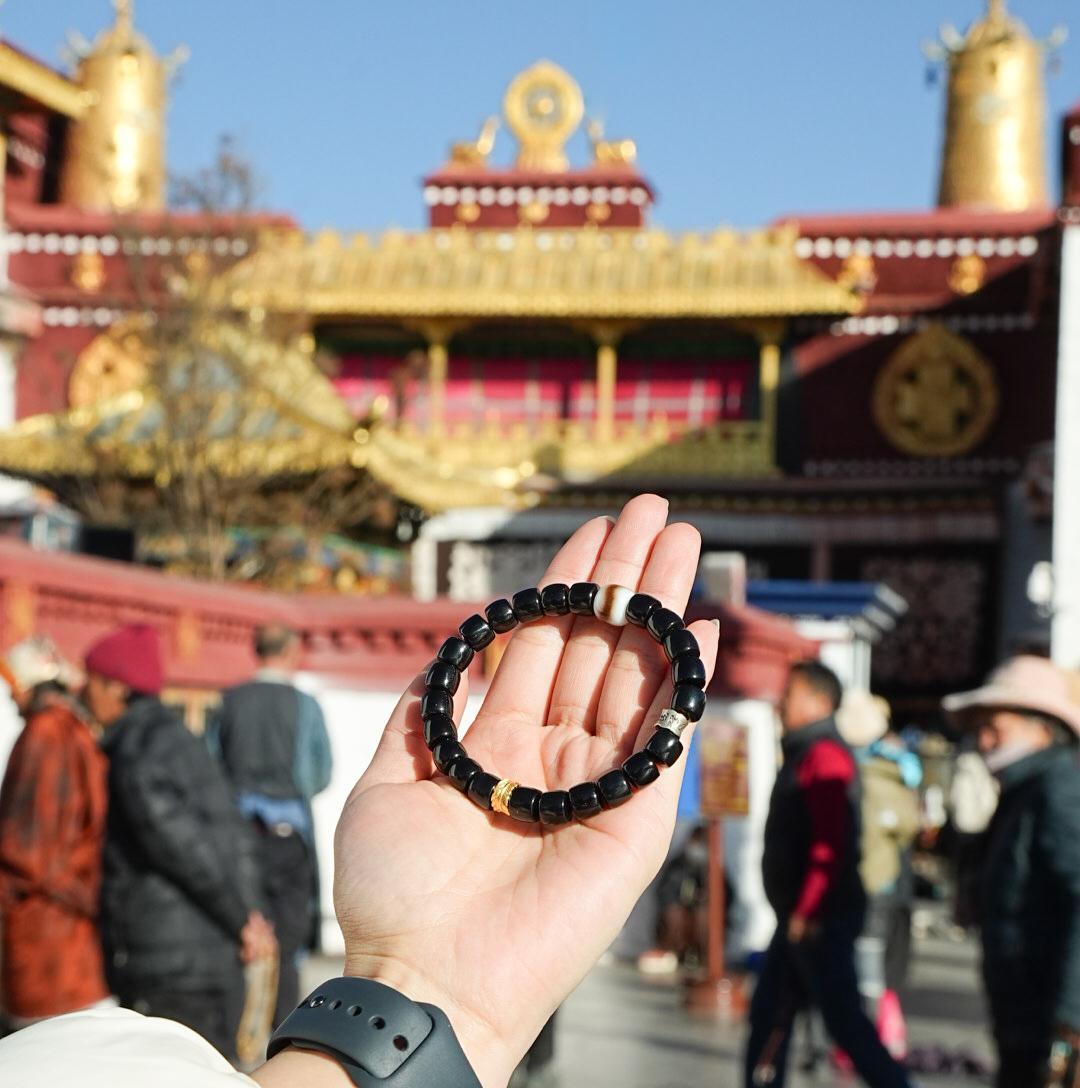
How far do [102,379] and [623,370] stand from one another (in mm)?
6903

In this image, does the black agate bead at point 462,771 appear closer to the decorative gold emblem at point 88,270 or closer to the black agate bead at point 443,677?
the black agate bead at point 443,677

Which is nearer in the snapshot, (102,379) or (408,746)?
(408,746)

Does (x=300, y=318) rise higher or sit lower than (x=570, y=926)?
higher

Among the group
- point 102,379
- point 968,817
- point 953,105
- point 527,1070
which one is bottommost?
point 527,1070

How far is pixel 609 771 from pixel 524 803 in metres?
0.10

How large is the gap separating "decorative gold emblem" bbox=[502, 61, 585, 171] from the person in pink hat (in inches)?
855

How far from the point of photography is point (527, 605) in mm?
2025

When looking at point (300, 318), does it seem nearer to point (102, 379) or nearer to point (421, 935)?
point (102, 379)

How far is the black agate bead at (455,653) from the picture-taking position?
76.2 inches

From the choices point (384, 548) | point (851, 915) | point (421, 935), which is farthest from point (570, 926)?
point (384, 548)

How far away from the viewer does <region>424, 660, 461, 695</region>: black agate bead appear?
6.29ft

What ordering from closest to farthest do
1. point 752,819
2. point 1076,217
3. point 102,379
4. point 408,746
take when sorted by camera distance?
point 408,746 → point 752,819 → point 1076,217 → point 102,379

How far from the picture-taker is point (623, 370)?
23844mm

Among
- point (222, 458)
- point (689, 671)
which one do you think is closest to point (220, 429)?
point (222, 458)
